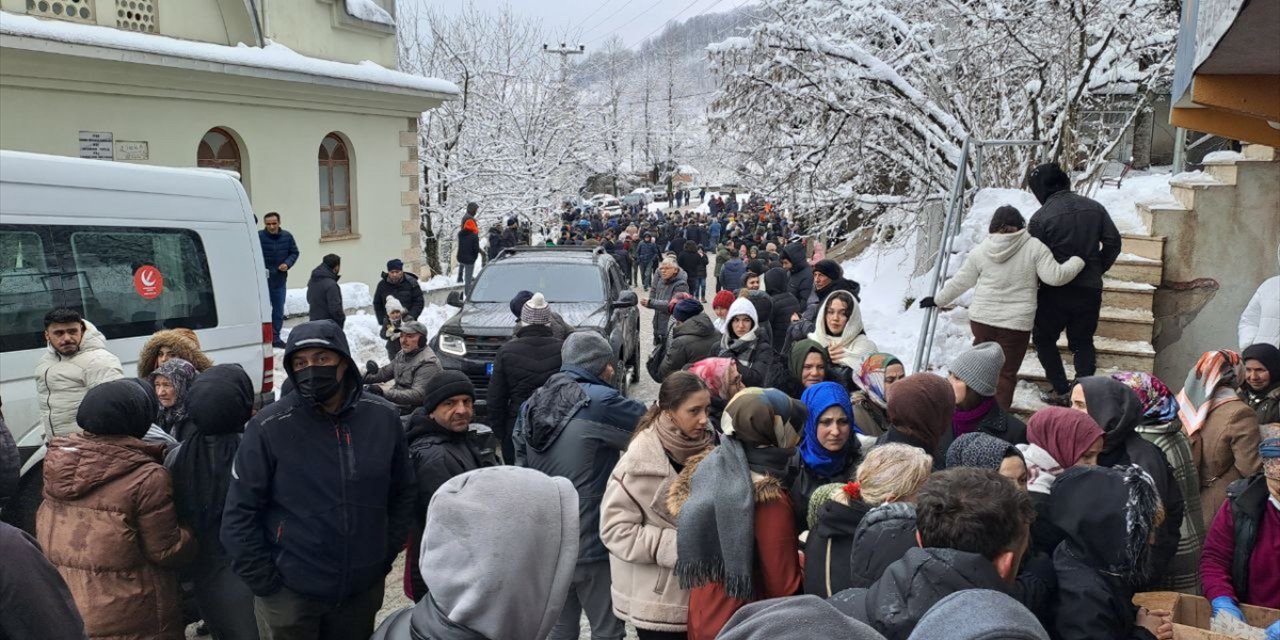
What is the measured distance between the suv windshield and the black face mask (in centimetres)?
730

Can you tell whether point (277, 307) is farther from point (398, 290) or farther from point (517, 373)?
point (517, 373)

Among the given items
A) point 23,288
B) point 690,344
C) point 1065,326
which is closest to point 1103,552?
point 690,344

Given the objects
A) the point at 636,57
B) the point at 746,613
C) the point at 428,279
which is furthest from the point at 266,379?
the point at 636,57

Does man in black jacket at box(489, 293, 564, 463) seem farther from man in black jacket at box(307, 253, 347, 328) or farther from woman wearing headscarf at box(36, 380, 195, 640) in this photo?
man in black jacket at box(307, 253, 347, 328)

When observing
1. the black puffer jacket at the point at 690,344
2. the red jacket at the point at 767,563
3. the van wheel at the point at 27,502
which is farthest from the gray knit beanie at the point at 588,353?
the van wheel at the point at 27,502

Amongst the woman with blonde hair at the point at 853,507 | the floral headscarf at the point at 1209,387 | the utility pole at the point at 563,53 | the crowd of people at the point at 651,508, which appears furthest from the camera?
the utility pole at the point at 563,53

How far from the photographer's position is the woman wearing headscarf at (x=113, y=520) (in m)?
3.95

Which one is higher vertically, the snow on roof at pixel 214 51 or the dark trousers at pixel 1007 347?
the snow on roof at pixel 214 51

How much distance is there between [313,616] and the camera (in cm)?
374

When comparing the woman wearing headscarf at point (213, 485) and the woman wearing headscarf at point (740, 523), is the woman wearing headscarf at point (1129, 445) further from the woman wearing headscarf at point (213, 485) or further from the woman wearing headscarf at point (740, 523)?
the woman wearing headscarf at point (213, 485)

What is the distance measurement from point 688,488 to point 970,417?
1.89 metres

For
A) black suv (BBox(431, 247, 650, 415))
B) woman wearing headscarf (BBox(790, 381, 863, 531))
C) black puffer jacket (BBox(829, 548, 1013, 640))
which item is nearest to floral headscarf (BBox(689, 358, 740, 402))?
woman wearing headscarf (BBox(790, 381, 863, 531))

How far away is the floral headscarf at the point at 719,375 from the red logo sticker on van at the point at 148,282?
4.19 meters

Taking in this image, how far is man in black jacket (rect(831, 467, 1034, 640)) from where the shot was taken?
98.4 inches
